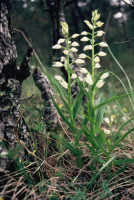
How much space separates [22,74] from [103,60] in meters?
5.01

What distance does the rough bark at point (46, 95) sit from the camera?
57.4 inches

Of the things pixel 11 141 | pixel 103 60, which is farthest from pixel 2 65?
pixel 103 60

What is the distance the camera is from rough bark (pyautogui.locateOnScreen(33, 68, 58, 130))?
4.78 feet

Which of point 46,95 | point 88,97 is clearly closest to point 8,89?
point 46,95

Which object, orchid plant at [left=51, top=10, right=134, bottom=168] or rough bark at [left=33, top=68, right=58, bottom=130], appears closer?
orchid plant at [left=51, top=10, right=134, bottom=168]

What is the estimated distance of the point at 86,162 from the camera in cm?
132

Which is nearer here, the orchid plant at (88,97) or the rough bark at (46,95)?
the orchid plant at (88,97)

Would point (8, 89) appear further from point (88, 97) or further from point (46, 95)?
point (88, 97)

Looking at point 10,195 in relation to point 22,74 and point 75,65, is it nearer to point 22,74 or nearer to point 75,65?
point 22,74

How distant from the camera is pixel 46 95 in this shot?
1.53 m

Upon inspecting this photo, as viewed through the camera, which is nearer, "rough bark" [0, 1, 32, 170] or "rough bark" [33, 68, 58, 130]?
"rough bark" [0, 1, 32, 170]

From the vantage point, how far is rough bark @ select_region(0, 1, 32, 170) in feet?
3.40

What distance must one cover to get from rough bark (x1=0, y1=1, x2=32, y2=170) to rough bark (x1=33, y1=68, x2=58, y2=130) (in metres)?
0.26

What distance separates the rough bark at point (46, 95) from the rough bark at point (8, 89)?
258mm
